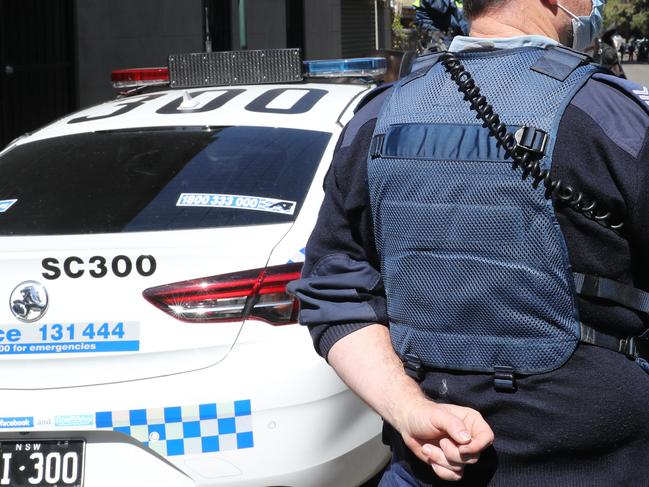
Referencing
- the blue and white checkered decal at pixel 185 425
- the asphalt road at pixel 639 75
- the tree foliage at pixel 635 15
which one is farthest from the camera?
the tree foliage at pixel 635 15

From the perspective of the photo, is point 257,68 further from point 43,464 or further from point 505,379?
point 505,379

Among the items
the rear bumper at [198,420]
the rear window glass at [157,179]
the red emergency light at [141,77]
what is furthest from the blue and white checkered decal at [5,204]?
the red emergency light at [141,77]

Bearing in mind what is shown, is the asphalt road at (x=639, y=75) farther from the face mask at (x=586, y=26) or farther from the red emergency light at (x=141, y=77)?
the face mask at (x=586, y=26)

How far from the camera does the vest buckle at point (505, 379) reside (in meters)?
1.59

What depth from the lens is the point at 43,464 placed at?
2889mm

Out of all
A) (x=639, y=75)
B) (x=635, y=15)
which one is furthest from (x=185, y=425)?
(x=635, y=15)

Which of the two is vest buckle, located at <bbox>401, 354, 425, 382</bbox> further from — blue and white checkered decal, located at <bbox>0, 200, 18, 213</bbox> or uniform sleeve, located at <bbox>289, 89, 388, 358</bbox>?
blue and white checkered decal, located at <bbox>0, 200, 18, 213</bbox>

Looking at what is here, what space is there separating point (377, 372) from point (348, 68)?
3091 millimetres

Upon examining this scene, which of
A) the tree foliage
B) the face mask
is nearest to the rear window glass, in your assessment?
the face mask

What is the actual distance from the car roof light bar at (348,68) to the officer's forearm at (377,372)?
9.73 ft

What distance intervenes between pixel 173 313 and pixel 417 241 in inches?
54.4

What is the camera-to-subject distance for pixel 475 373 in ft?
5.33

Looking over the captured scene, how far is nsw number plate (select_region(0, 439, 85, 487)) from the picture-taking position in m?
2.88

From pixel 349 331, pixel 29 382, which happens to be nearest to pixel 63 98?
pixel 29 382
